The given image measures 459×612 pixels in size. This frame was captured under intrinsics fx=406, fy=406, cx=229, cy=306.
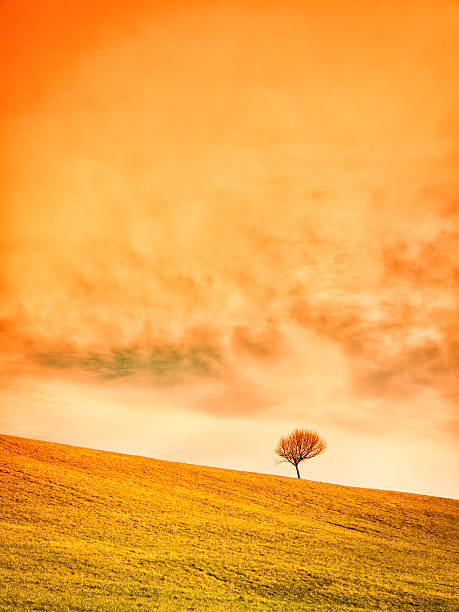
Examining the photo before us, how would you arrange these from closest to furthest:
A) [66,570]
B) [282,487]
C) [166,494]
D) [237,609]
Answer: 1. [237,609]
2. [66,570]
3. [166,494]
4. [282,487]

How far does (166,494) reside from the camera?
29531 mm

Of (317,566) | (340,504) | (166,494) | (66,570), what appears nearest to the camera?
(66,570)

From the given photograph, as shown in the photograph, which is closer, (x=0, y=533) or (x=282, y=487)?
(x=0, y=533)

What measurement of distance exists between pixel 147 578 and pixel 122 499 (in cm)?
1329

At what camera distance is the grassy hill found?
1260 cm

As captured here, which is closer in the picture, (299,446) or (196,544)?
(196,544)

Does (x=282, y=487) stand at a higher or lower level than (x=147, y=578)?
higher

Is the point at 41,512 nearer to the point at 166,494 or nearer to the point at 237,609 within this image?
the point at 166,494

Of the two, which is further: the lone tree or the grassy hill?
the lone tree

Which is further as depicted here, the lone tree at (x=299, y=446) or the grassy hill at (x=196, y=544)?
the lone tree at (x=299, y=446)

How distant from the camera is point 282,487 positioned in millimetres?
40844

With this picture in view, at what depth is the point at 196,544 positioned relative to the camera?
61.5 ft

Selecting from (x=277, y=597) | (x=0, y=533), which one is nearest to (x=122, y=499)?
(x=0, y=533)

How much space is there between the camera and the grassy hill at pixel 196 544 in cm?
1260
